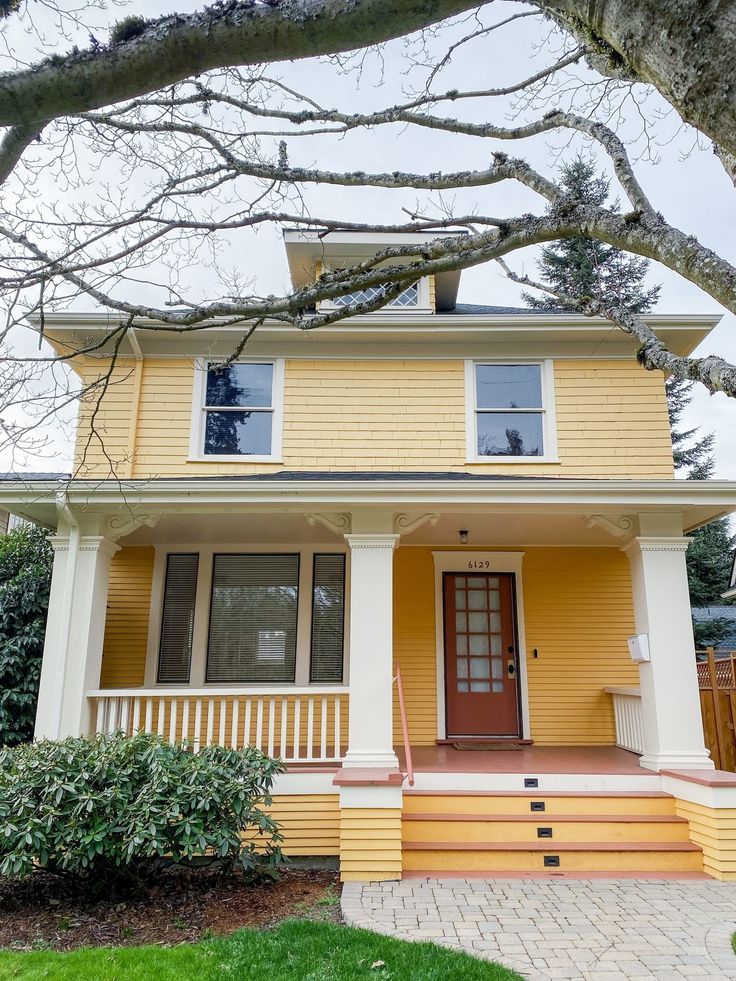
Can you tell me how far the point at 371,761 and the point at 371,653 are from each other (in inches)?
36.6

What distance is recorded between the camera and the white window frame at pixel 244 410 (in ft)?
28.5

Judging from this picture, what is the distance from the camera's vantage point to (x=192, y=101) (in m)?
4.38

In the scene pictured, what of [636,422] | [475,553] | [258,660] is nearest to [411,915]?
[258,660]

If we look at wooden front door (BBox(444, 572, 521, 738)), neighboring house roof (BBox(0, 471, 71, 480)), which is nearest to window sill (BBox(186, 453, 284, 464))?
neighboring house roof (BBox(0, 471, 71, 480))

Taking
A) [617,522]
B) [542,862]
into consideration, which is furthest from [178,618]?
[617,522]

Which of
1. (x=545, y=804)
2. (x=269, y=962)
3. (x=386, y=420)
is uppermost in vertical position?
(x=386, y=420)

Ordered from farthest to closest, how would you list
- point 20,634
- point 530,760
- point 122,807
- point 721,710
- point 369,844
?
1. point 721,710
2. point 20,634
3. point 530,760
4. point 369,844
5. point 122,807

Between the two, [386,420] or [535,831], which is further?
[386,420]

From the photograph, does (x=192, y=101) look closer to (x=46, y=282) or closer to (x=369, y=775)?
(x=46, y=282)

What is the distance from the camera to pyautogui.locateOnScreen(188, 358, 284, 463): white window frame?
28.5ft

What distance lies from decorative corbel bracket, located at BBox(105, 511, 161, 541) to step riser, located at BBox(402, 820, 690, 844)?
3690mm

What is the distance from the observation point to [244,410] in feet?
29.1

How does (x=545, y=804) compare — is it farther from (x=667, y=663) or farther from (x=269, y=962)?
(x=269, y=962)

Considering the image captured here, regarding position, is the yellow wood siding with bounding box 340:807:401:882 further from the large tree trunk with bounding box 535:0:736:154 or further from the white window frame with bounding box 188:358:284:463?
the large tree trunk with bounding box 535:0:736:154
